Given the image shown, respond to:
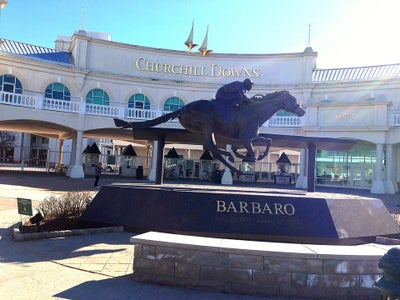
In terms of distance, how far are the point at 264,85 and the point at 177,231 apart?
90.1 feet

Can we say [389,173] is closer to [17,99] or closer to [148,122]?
[148,122]

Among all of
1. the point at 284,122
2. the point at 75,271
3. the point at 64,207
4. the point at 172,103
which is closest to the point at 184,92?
the point at 172,103

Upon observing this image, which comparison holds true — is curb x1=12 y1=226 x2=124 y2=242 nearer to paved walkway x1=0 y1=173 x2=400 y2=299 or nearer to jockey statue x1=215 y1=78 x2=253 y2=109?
paved walkway x1=0 y1=173 x2=400 y2=299

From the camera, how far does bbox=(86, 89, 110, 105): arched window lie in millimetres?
31870

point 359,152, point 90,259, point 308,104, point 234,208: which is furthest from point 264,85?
point 90,259

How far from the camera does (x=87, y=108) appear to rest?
1192 inches

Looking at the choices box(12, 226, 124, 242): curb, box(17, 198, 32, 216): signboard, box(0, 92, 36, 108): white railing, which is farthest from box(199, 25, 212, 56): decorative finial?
box(17, 198, 32, 216): signboard

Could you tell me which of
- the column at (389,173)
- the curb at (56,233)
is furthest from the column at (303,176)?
the curb at (56,233)

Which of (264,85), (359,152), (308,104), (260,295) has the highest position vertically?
(264,85)

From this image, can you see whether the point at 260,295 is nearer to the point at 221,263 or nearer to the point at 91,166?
the point at 221,263

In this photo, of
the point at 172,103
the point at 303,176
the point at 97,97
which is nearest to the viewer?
the point at 303,176

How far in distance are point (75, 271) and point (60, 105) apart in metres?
25.3

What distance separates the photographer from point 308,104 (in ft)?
99.3

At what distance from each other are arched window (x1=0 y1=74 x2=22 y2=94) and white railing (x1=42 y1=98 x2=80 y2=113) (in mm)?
2479
